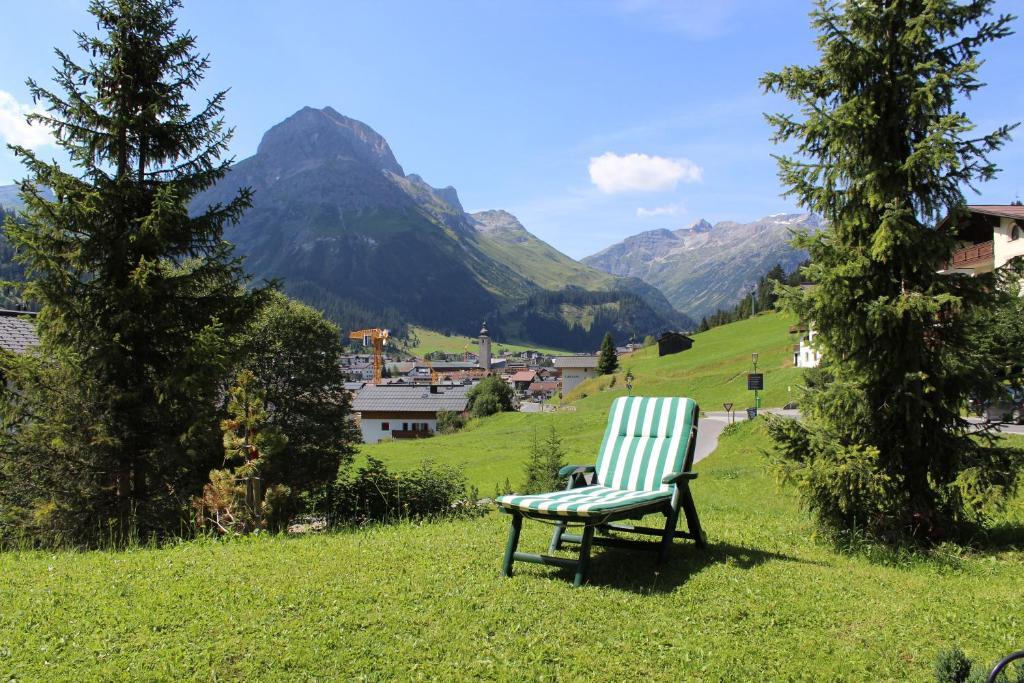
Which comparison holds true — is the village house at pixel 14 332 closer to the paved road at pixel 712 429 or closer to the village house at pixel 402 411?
the paved road at pixel 712 429

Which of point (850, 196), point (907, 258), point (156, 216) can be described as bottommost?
point (907, 258)

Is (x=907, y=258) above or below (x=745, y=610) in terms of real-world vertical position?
above

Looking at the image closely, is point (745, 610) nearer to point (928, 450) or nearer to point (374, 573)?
point (374, 573)

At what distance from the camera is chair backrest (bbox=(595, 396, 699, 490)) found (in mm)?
6680

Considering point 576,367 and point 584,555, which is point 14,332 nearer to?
point 584,555

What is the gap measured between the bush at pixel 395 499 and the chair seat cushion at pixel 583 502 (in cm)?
368

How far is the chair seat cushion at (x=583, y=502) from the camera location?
5.26 meters

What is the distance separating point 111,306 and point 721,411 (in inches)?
1621

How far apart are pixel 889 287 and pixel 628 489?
335 cm

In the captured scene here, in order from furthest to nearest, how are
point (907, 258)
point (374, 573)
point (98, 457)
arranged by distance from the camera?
point (98, 457), point (907, 258), point (374, 573)

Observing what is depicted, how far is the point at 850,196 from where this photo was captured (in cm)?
719

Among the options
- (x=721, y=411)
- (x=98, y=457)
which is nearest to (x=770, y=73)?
(x=98, y=457)

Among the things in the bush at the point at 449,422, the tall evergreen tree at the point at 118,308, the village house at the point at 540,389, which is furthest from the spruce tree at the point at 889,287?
the village house at the point at 540,389

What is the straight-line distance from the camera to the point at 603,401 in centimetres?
5994
